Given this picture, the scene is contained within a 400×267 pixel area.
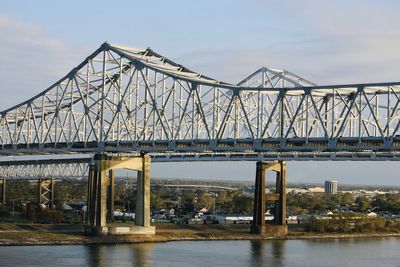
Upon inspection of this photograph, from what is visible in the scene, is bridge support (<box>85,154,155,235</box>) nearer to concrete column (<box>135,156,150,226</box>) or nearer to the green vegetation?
concrete column (<box>135,156,150,226</box>)

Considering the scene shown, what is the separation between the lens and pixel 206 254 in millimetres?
79875

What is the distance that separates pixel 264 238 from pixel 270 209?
6710 centimetres

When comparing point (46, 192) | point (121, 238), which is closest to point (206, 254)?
point (121, 238)

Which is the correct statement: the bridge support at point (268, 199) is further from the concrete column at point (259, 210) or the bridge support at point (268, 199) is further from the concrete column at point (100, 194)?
the concrete column at point (100, 194)

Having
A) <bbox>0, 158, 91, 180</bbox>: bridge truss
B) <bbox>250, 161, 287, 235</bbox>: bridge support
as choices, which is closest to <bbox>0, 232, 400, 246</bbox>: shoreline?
<bbox>250, 161, 287, 235</bbox>: bridge support

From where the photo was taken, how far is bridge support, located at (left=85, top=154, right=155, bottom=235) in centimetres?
9144

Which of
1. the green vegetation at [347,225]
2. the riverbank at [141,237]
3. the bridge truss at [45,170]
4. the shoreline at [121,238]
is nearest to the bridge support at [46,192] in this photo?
the bridge truss at [45,170]

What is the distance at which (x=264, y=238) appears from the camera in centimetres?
10331

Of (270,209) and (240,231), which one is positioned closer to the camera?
(240,231)

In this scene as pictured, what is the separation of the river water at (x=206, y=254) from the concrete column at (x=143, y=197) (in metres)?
4.22

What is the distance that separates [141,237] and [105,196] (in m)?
5.51

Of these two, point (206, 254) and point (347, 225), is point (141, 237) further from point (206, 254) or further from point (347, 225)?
point (347, 225)

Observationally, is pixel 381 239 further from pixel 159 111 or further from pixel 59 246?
pixel 59 246

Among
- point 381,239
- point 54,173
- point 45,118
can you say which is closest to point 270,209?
point 54,173
